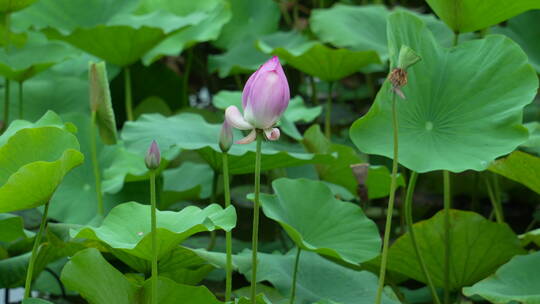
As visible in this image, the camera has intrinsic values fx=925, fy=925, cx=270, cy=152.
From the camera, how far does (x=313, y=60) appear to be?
70.9 inches

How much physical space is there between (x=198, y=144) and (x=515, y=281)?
494 millimetres

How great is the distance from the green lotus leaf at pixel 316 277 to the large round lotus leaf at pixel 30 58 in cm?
63

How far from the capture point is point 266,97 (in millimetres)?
928

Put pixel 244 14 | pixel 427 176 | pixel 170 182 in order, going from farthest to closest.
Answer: pixel 244 14 → pixel 427 176 → pixel 170 182

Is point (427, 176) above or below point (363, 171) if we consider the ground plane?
below

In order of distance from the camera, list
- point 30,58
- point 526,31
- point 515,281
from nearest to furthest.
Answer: point 515,281 < point 30,58 < point 526,31

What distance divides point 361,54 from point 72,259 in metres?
0.90

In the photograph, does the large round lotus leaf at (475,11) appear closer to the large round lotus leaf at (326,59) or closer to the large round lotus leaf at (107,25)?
the large round lotus leaf at (326,59)

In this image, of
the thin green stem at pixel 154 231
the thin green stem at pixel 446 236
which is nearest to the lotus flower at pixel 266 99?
the thin green stem at pixel 154 231

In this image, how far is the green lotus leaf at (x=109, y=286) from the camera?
1044 millimetres

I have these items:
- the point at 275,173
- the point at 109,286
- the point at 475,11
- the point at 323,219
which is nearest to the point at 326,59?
the point at 275,173

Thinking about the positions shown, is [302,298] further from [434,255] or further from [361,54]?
[361,54]

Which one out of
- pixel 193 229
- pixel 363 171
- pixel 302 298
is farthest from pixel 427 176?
pixel 193 229

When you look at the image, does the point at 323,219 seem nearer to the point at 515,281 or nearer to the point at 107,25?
the point at 515,281
